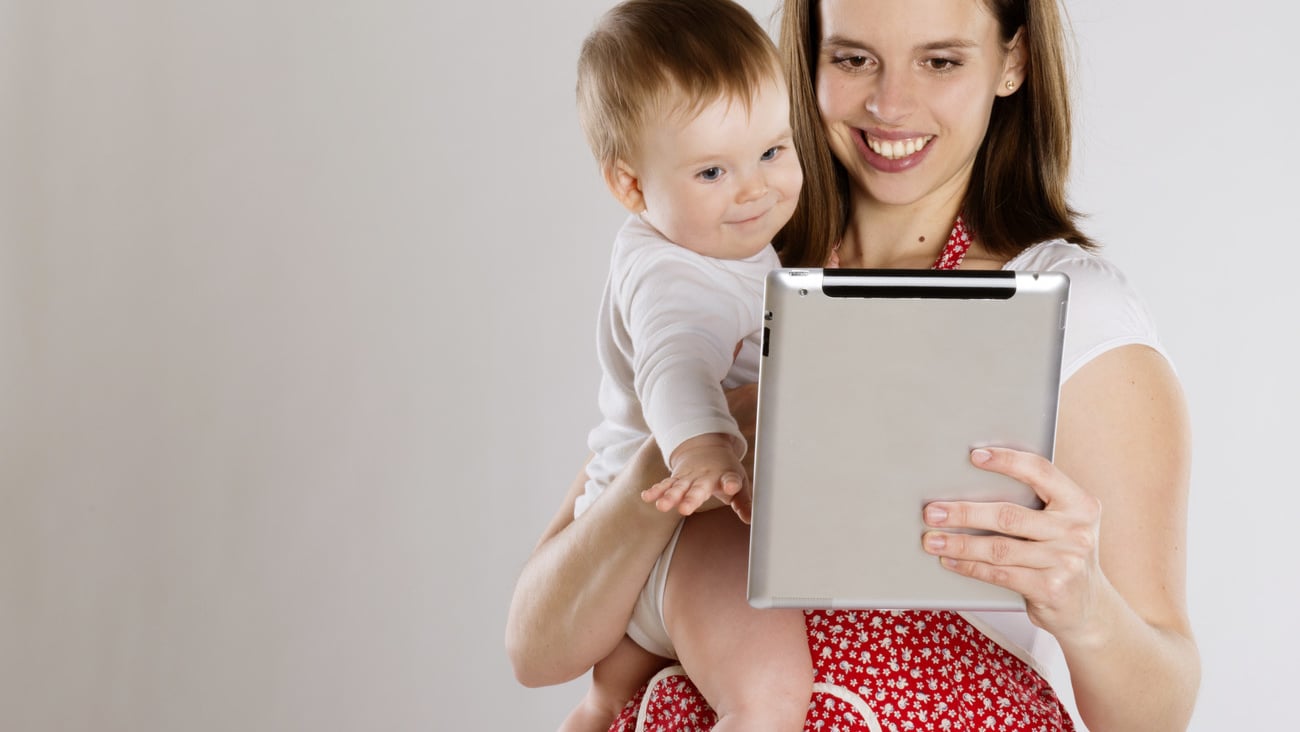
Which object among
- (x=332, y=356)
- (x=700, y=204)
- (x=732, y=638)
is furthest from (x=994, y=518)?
(x=332, y=356)

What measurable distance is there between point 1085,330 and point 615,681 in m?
0.69

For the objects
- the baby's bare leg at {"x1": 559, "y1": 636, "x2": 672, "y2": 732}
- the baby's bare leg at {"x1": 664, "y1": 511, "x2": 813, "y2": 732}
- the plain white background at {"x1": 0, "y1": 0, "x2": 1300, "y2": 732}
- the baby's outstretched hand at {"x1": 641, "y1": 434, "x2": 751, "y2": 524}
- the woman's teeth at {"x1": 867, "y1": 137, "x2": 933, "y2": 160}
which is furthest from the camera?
the plain white background at {"x1": 0, "y1": 0, "x2": 1300, "y2": 732}

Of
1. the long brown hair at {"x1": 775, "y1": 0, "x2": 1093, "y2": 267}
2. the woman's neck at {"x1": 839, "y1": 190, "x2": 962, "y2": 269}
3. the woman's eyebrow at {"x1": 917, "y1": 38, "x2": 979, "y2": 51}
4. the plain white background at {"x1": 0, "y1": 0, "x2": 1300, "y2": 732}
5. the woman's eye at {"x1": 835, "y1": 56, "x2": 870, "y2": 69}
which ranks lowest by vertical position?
the plain white background at {"x1": 0, "y1": 0, "x2": 1300, "y2": 732}

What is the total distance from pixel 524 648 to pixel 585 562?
206mm

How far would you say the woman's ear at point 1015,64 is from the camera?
178 centimetres

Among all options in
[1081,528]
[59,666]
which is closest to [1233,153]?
[1081,528]

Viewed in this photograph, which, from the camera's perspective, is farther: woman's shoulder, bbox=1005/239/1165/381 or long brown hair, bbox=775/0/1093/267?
long brown hair, bbox=775/0/1093/267

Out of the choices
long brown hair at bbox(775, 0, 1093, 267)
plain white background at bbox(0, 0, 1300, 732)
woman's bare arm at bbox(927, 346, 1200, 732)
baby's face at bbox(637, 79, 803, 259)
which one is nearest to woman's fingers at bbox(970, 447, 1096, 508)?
woman's bare arm at bbox(927, 346, 1200, 732)

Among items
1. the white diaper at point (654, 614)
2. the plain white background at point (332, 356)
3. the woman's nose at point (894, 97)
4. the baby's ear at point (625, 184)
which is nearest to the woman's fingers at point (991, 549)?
the white diaper at point (654, 614)

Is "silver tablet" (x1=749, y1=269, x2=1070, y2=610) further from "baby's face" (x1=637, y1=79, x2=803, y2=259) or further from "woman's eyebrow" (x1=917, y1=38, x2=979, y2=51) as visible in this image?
"woman's eyebrow" (x1=917, y1=38, x2=979, y2=51)

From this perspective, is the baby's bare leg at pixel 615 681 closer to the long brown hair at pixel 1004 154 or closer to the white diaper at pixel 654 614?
the white diaper at pixel 654 614

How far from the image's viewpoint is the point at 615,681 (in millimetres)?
1680

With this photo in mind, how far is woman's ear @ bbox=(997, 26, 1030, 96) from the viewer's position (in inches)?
70.2

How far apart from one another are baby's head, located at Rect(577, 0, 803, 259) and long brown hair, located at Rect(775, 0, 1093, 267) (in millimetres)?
394
